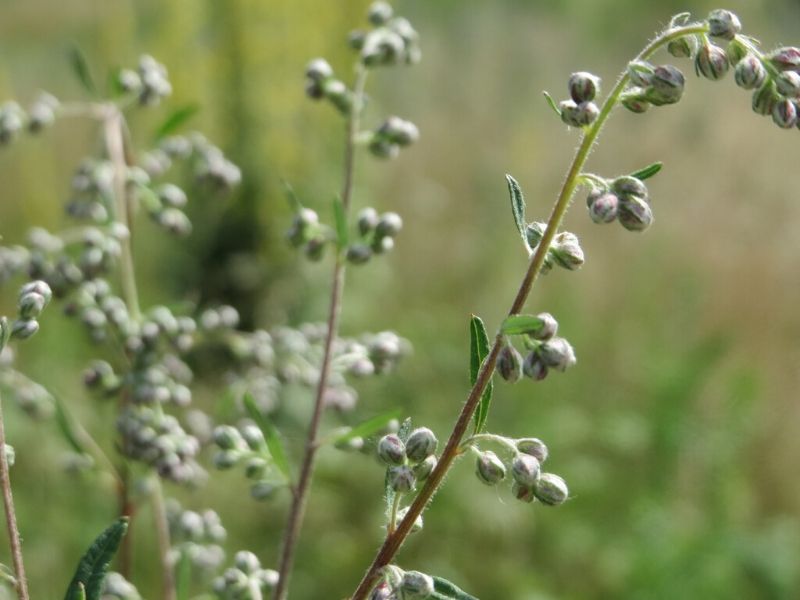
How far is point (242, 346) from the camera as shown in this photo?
229 centimetres

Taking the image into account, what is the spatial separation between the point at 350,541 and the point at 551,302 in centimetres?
263

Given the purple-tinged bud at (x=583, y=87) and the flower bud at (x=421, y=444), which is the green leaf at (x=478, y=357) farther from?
the purple-tinged bud at (x=583, y=87)

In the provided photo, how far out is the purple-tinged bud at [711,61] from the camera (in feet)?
4.18

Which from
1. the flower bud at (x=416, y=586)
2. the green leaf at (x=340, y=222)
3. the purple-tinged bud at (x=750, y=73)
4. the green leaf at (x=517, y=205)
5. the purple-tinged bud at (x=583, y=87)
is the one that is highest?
the purple-tinged bud at (x=750, y=73)

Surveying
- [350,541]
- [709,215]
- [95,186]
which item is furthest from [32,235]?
[709,215]

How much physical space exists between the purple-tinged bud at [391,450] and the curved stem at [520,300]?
5cm

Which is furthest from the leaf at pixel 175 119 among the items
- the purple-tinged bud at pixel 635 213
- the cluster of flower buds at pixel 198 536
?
the purple-tinged bud at pixel 635 213

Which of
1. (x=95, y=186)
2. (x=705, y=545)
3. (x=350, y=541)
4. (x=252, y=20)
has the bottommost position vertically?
(x=350, y=541)

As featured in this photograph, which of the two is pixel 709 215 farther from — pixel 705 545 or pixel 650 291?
pixel 705 545

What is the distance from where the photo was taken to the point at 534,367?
1252 millimetres

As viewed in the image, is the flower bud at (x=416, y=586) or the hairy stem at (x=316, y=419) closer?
the flower bud at (x=416, y=586)

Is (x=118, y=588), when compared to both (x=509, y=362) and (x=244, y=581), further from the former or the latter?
(x=509, y=362)

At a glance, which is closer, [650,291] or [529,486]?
[529,486]

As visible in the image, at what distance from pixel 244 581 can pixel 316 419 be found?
1.05 feet
